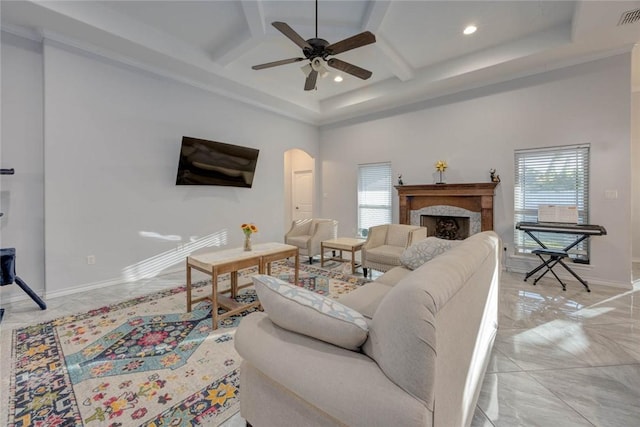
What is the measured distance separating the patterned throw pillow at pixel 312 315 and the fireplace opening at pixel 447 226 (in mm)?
4396

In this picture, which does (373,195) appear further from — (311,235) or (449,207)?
(311,235)

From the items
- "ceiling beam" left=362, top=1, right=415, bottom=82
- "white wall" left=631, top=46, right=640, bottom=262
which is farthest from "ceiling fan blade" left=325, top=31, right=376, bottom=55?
"white wall" left=631, top=46, right=640, bottom=262

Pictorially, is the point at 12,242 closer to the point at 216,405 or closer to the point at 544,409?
the point at 216,405

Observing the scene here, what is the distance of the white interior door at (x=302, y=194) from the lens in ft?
24.5

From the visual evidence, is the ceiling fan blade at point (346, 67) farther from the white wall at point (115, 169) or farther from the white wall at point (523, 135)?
the white wall at point (115, 169)

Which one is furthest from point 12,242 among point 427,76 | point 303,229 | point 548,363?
point 427,76

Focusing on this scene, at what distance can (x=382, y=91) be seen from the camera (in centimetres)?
512

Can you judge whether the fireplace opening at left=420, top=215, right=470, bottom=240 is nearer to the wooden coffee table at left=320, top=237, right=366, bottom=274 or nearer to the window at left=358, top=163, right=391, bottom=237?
the window at left=358, top=163, right=391, bottom=237

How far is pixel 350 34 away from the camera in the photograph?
348cm

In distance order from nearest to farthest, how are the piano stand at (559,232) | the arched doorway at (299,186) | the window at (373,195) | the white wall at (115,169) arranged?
1. the white wall at (115,169)
2. the piano stand at (559,232)
3. the window at (373,195)
4. the arched doorway at (299,186)

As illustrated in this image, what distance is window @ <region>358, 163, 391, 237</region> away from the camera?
19.2 feet

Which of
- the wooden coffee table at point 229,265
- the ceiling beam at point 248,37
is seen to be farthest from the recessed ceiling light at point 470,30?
the wooden coffee table at point 229,265

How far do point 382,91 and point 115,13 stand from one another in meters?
4.07

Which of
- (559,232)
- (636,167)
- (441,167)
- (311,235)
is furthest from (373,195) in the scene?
(636,167)
